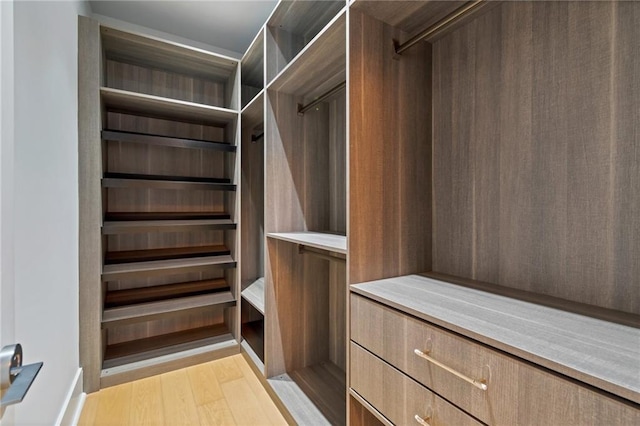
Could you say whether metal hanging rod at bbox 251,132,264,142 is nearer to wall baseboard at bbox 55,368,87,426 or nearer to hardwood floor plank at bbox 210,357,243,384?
hardwood floor plank at bbox 210,357,243,384

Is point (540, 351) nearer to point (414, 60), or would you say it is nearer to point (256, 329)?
point (414, 60)

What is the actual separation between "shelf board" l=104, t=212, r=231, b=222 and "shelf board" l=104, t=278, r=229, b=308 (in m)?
0.54

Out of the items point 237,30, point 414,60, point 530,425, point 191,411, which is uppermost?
point 237,30

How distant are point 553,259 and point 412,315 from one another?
0.47 meters

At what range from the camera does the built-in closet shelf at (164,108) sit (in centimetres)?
186

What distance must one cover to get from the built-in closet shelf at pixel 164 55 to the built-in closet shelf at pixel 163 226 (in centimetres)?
115

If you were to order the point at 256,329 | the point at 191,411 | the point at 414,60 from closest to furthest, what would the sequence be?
the point at 414,60 → the point at 191,411 → the point at 256,329

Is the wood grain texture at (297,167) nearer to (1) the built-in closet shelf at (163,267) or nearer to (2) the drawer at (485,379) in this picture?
(1) the built-in closet shelf at (163,267)

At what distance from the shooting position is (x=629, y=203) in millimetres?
746

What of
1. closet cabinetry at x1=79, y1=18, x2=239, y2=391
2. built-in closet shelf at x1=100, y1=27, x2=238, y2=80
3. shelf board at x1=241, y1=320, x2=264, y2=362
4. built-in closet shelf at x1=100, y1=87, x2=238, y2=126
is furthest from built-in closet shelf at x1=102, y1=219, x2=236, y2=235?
built-in closet shelf at x1=100, y1=27, x2=238, y2=80

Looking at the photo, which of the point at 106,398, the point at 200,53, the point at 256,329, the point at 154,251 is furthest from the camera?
the point at 256,329

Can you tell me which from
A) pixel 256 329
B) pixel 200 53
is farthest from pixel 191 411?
pixel 200 53

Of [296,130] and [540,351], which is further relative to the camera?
[296,130]

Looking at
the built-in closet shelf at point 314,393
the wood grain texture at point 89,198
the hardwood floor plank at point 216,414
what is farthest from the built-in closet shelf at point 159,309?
the built-in closet shelf at point 314,393
